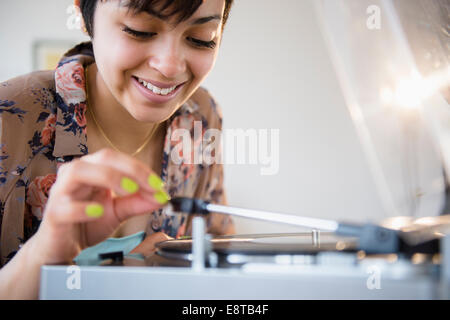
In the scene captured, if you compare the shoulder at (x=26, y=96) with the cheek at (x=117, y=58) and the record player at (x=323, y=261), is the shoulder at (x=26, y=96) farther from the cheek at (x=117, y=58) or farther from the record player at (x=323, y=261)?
the record player at (x=323, y=261)

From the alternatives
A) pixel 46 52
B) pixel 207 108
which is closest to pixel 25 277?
pixel 207 108

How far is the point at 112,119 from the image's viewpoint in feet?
2.97

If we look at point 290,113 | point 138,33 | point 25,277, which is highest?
point 290,113

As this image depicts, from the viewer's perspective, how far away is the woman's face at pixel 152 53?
0.64m

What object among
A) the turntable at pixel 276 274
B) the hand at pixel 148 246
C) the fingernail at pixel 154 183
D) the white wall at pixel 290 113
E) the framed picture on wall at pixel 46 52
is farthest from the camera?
the white wall at pixel 290 113

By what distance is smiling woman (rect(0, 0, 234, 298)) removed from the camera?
46 cm

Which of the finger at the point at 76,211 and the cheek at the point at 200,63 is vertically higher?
the cheek at the point at 200,63

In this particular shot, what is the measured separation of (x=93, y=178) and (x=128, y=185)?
1.4 inches

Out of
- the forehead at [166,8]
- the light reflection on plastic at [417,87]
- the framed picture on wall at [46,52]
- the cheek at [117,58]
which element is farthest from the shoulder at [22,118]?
the framed picture on wall at [46,52]

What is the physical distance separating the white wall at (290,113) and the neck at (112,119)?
1950 millimetres

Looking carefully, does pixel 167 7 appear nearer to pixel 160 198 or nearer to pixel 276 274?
pixel 160 198

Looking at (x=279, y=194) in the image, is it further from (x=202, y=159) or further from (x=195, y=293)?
(x=195, y=293)

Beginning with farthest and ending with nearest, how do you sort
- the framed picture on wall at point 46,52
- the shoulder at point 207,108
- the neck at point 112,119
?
the framed picture on wall at point 46,52, the shoulder at point 207,108, the neck at point 112,119
